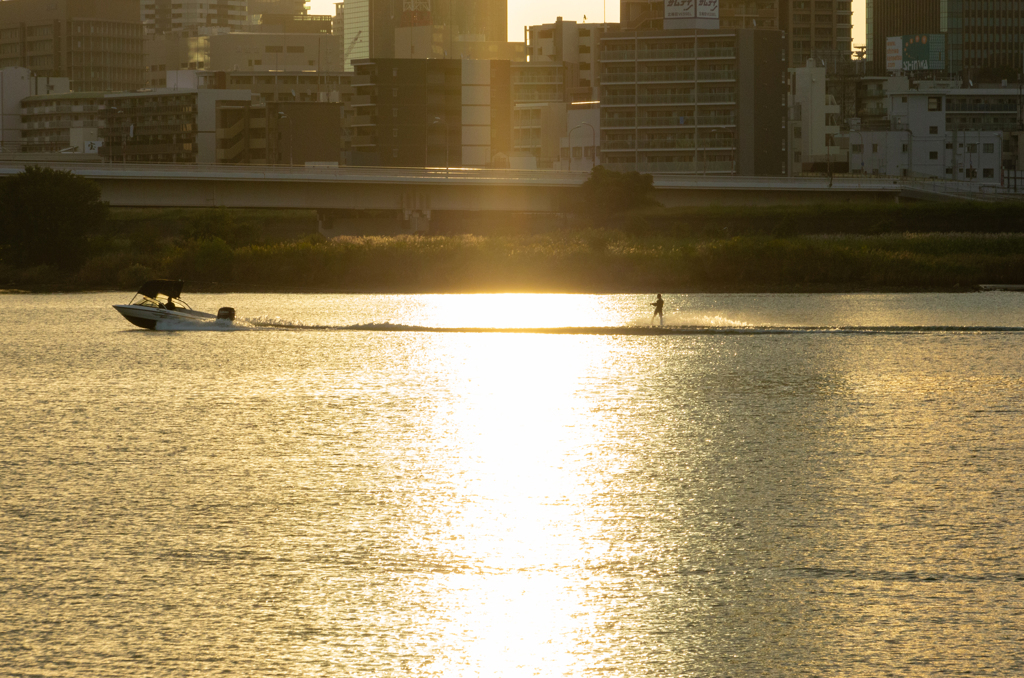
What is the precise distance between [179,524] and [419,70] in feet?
459

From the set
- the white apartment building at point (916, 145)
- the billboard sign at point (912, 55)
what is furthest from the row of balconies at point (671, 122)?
the billboard sign at point (912, 55)

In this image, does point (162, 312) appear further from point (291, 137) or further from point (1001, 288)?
point (291, 137)

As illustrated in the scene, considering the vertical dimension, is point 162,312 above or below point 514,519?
above

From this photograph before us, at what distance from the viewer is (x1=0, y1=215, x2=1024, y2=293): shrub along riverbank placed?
76188 mm

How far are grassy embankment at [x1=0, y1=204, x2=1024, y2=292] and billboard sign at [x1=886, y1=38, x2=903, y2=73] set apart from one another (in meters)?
88.6

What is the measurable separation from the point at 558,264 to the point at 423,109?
79.0m

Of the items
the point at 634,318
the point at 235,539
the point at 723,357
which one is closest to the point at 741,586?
the point at 235,539

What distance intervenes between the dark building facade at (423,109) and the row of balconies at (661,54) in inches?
1022

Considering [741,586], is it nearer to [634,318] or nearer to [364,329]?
[364,329]

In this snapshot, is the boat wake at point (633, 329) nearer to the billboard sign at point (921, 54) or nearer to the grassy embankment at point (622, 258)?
the grassy embankment at point (622, 258)

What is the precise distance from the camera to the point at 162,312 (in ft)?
187

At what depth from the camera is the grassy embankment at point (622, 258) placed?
251 feet

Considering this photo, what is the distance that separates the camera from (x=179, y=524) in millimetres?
19422

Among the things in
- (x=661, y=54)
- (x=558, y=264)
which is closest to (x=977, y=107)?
(x=661, y=54)
